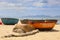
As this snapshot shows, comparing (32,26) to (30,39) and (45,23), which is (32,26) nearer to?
(45,23)

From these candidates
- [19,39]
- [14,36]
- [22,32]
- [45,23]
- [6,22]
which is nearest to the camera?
[19,39]

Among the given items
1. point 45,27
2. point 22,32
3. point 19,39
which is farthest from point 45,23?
point 19,39

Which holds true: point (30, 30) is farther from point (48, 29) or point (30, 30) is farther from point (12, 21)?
point (12, 21)

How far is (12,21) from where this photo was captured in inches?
596

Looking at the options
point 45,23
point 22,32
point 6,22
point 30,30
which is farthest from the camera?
point 6,22

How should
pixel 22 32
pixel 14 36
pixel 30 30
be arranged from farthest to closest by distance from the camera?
pixel 30 30 < pixel 22 32 < pixel 14 36

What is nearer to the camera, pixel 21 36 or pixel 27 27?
pixel 21 36

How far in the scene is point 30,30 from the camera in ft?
31.9

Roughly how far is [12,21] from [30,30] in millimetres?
5634

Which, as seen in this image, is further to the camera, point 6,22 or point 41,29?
point 6,22

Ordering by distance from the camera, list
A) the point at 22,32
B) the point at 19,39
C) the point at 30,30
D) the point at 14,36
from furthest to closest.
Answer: the point at 30,30 < the point at 22,32 < the point at 14,36 < the point at 19,39

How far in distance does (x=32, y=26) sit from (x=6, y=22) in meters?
5.24

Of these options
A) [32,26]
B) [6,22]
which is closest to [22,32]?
[32,26]

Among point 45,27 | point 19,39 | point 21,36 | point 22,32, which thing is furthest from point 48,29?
point 19,39
